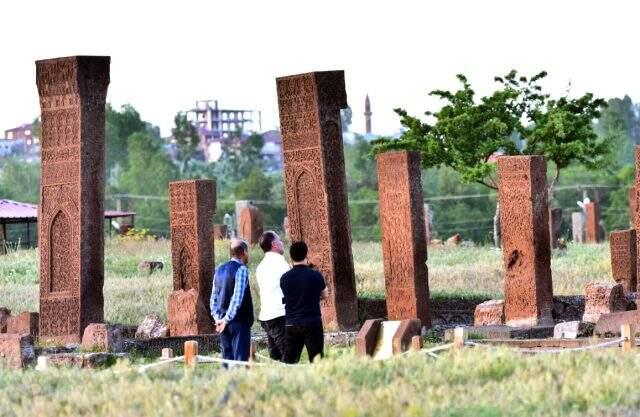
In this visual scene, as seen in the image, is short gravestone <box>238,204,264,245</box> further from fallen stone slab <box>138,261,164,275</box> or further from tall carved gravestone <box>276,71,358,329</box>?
tall carved gravestone <box>276,71,358,329</box>

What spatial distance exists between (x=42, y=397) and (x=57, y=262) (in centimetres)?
845

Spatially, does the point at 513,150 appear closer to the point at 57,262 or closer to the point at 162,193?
the point at 57,262

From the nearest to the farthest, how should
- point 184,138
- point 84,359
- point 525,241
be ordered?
point 84,359 → point 525,241 → point 184,138

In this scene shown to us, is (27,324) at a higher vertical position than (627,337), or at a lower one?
higher

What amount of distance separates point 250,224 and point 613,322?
1906cm

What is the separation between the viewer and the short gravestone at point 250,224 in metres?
36.9

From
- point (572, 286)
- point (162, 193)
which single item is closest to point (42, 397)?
point (572, 286)

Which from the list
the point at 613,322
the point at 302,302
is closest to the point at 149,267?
the point at 613,322

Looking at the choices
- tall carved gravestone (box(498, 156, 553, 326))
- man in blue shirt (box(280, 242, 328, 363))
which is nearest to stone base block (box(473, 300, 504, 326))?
tall carved gravestone (box(498, 156, 553, 326))

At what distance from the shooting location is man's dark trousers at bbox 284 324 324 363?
14.2 metres

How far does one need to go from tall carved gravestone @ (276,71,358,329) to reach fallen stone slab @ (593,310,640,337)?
3.30 m

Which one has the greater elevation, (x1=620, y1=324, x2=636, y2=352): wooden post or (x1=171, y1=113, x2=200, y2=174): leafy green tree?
(x1=171, y1=113, x2=200, y2=174): leafy green tree

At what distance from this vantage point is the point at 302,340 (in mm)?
14422

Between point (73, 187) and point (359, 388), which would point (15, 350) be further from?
point (359, 388)
